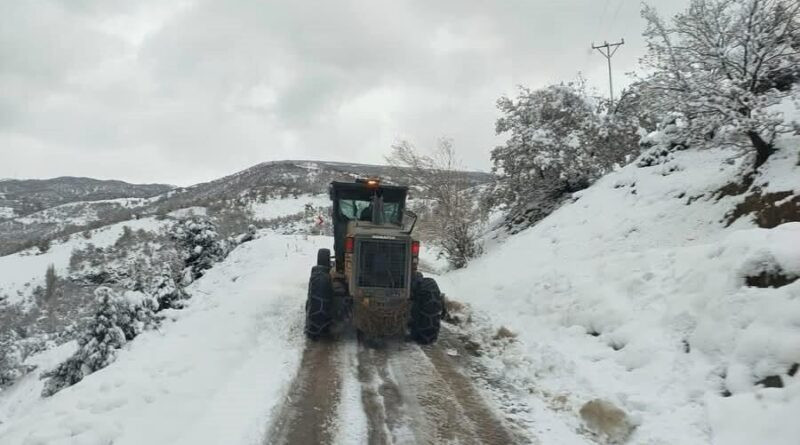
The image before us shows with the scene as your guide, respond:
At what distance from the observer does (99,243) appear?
95.9 meters

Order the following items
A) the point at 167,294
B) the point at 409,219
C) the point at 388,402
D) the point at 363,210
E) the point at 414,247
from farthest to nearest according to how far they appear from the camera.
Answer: the point at 167,294, the point at 409,219, the point at 363,210, the point at 414,247, the point at 388,402

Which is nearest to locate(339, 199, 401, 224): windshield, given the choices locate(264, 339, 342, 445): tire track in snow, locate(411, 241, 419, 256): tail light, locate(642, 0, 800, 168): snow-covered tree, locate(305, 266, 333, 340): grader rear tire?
locate(411, 241, 419, 256): tail light

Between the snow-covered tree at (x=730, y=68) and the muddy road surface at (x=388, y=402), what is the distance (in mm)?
5881

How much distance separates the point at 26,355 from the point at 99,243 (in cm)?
7065

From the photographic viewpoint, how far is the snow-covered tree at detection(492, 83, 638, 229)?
18.6 meters

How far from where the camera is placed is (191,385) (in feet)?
21.3

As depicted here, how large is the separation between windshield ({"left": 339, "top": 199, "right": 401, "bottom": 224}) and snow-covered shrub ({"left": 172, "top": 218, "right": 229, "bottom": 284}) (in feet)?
45.1

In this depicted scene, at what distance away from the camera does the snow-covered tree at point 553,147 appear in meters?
18.6

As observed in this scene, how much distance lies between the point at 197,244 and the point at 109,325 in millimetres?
9453

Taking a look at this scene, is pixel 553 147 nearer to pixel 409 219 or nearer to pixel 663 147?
pixel 663 147

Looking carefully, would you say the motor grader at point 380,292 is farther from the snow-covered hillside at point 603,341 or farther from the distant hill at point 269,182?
the distant hill at point 269,182

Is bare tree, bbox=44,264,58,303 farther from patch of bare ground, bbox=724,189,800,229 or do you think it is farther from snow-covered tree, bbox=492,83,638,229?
patch of bare ground, bbox=724,189,800,229

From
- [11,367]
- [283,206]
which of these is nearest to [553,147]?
[11,367]

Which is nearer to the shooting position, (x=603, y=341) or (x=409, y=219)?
(x=603, y=341)
